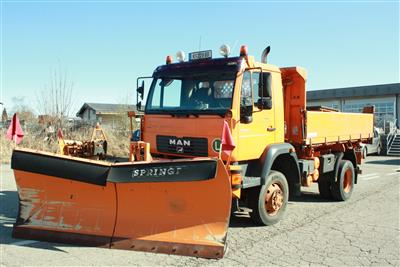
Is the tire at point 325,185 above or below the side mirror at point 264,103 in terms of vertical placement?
below

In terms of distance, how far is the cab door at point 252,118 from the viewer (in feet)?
20.3

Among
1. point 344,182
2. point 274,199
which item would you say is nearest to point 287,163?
point 274,199

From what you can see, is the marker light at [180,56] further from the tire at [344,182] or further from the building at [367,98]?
the building at [367,98]

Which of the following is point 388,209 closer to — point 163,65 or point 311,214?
point 311,214

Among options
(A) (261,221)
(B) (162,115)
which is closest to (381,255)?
(A) (261,221)

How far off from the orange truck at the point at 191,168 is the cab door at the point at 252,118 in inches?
0.7

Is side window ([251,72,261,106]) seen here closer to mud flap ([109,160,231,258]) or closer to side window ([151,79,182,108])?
side window ([151,79,182,108])

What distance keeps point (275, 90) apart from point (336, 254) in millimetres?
2900

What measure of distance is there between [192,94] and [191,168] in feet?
6.45

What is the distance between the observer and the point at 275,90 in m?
6.97

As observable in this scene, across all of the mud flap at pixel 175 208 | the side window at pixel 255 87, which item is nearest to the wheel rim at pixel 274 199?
the side window at pixel 255 87

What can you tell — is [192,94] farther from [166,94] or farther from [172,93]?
[166,94]

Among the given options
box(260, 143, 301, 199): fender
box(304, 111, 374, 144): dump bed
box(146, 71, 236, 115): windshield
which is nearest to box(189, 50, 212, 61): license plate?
box(146, 71, 236, 115): windshield

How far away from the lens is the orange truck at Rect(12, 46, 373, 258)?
510 cm
